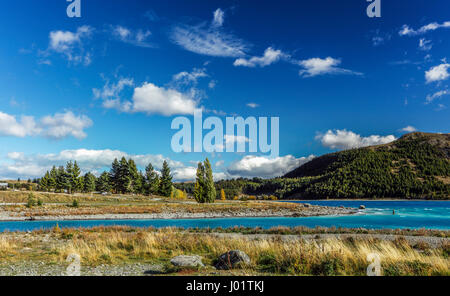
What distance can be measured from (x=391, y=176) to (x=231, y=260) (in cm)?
17693

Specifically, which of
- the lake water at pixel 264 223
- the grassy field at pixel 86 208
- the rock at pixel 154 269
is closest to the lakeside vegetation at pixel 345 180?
the grassy field at pixel 86 208

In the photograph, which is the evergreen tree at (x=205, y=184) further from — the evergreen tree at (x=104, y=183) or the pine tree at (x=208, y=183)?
the evergreen tree at (x=104, y=183)

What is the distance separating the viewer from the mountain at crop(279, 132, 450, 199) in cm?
14788

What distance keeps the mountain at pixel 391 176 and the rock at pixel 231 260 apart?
522ft

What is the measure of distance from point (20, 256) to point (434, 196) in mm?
166618

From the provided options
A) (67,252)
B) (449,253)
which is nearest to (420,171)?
→ (449,253)

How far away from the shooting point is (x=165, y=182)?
8806 cm

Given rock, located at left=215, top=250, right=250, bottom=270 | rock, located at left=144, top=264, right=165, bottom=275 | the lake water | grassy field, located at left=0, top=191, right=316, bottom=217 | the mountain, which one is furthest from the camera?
the mountain

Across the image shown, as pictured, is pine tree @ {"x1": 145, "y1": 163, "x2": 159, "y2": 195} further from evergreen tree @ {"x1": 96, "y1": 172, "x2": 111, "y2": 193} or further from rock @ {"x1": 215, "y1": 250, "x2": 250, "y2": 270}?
rock @ {"x1": 215, "y1": 250, "x2": 250, "y2": 270}

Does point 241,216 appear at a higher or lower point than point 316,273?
lower

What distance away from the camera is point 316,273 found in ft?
30.5

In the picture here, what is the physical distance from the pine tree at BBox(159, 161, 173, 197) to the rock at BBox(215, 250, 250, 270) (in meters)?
78.1

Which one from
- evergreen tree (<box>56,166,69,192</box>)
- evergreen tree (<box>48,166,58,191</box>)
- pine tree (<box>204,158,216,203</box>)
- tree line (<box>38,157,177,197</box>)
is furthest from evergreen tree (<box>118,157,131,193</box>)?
pine tree (<box>204,158,216,203</box>)
